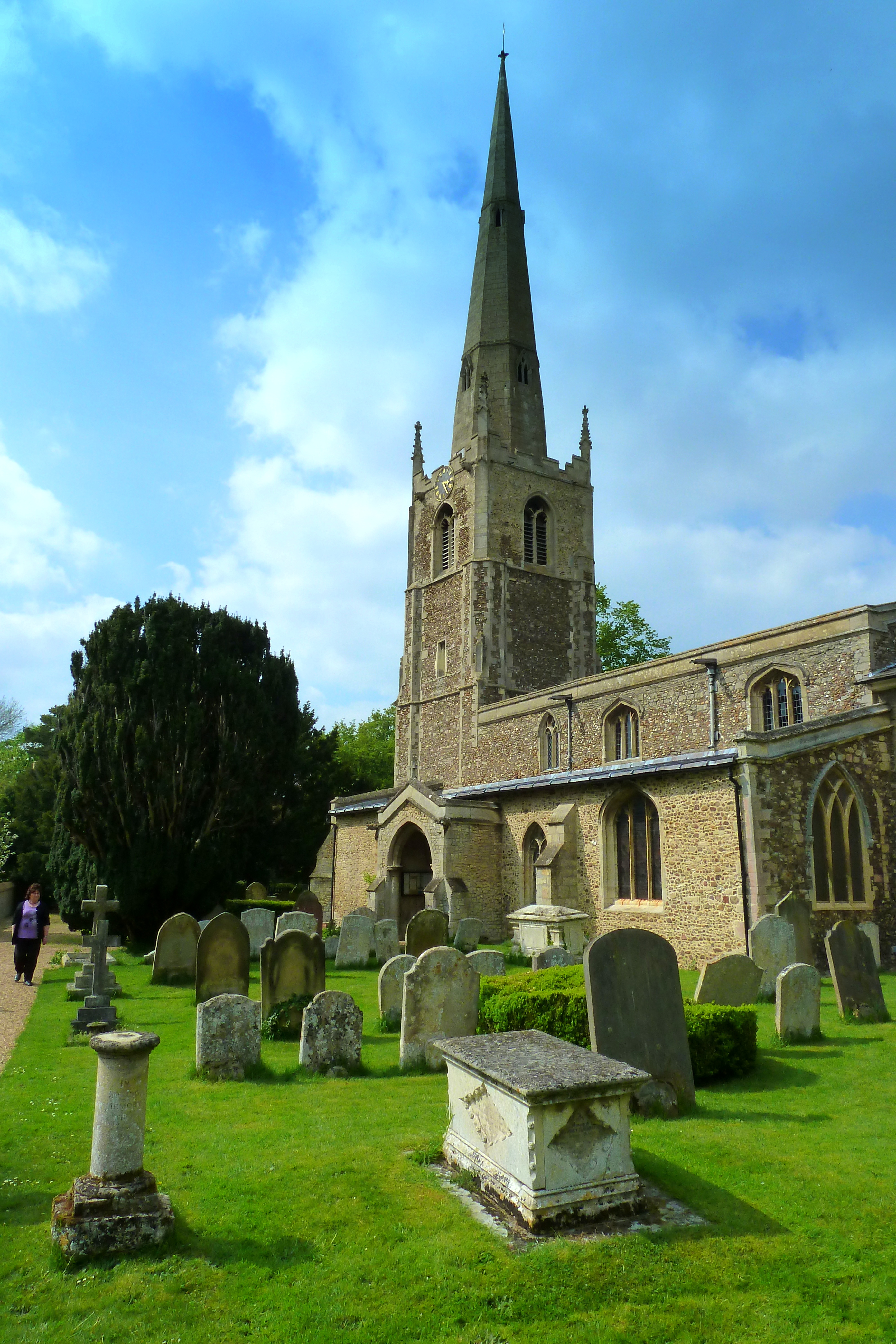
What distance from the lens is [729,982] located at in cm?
913

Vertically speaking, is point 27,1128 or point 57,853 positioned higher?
point 57,853

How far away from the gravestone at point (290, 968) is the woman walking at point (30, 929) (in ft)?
16.5

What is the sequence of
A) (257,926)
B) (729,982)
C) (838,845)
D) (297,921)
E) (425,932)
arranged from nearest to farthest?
(729,982)
(425,932)
(838,845)
(297,921)
(257,926)

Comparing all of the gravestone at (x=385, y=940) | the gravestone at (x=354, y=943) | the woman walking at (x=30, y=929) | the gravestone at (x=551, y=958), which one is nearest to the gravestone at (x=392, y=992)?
the gravestone at (x=551, y=958)

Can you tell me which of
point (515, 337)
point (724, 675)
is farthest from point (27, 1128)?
point (515, 337)

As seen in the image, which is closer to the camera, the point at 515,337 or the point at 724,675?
the point at 724,675

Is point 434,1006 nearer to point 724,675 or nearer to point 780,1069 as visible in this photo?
point 780,1069

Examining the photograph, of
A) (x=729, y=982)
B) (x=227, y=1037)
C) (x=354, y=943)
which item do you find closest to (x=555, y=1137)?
(x=227, y=1037)

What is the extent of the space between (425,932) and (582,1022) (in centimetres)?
506

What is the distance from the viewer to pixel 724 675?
20422 mm

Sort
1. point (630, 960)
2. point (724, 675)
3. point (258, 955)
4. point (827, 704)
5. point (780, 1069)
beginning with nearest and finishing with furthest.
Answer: point (630, 960)
point (780, 1069)
point (258, 955)
point (827, 704)
point (724, 675)

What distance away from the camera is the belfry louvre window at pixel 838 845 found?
47.8 feet

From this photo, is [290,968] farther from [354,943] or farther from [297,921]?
[354,943]

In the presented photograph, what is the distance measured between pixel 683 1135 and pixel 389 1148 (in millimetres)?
1967
